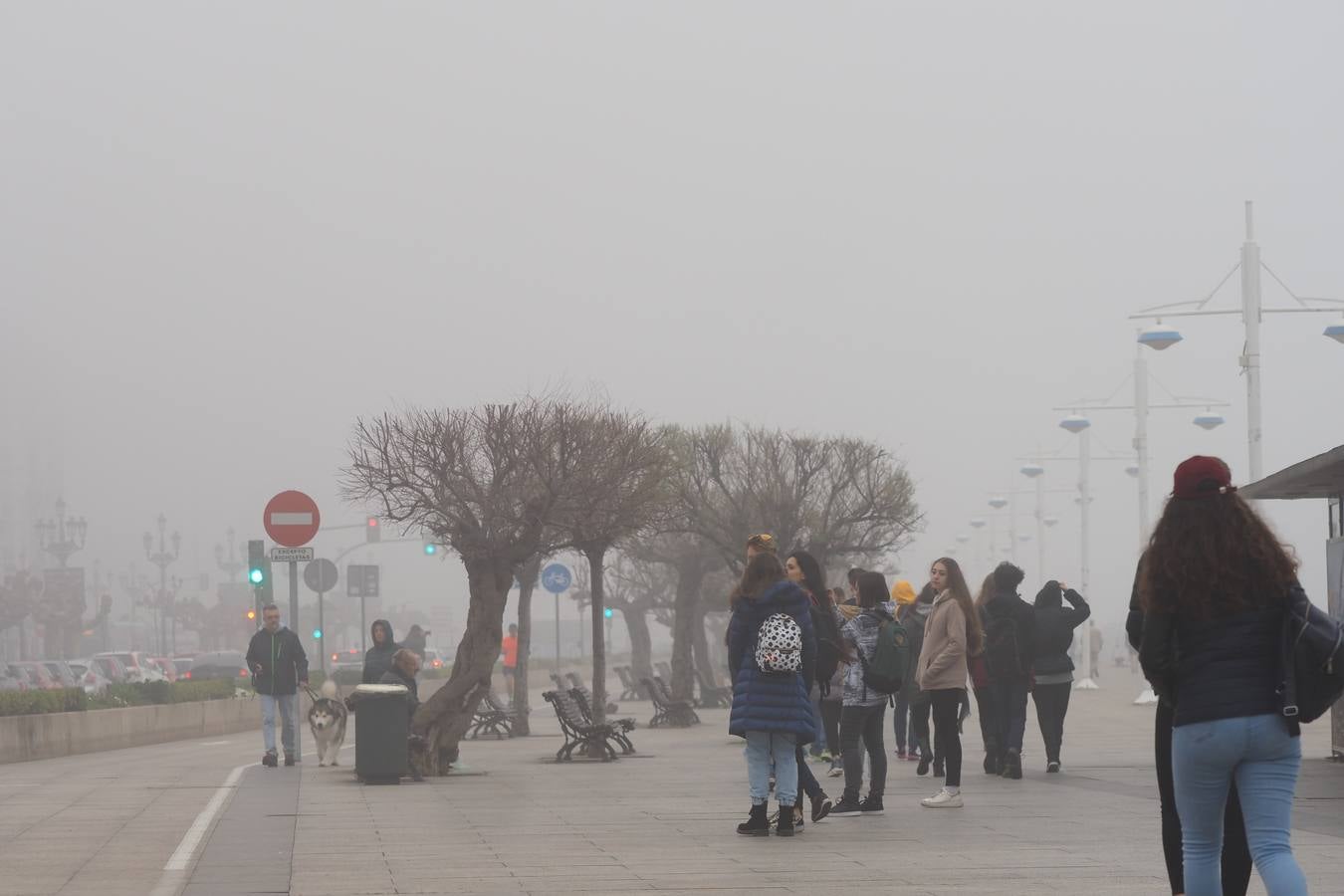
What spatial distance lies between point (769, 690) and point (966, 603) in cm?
355

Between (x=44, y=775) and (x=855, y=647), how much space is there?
470 inches

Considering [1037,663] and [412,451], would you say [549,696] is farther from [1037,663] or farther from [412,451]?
[1037,663]

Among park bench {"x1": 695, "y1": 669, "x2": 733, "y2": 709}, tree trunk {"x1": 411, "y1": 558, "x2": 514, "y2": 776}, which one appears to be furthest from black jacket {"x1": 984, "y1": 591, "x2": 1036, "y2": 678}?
park bench {"x1": 695, "y1": 669, "x2": 733, "y2": 709}

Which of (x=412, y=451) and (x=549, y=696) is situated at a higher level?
(x=412, y=451)

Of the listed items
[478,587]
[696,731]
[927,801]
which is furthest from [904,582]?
[696,731]

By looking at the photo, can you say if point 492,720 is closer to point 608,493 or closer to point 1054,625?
point 608,493

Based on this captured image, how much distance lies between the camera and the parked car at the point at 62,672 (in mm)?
A: 47469

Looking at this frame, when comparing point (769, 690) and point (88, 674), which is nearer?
point (769, 690)

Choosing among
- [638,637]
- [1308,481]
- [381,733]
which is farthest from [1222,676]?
[638,637]

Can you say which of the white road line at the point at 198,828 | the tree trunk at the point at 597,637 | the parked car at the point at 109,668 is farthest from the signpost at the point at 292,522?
the parked car at the point at 109,668

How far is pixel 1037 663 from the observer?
59.0 feet

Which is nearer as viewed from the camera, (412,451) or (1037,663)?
(1037,663)

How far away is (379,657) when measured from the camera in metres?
21.7

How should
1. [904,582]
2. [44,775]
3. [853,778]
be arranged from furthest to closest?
[44,775], [904,582], [853,778]
